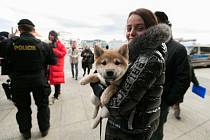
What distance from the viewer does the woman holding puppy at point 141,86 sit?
1225 mm

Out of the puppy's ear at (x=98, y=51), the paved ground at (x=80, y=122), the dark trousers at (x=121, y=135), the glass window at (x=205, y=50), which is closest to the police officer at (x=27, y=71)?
the paved ground at (x=80, y=122)

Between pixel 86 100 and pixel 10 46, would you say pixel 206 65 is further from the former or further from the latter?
pixel 10 46

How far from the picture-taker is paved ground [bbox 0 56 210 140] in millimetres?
3422

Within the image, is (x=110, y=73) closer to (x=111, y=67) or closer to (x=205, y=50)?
(x=111, y=67)

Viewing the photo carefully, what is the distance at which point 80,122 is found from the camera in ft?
13.1

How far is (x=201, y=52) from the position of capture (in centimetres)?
1364

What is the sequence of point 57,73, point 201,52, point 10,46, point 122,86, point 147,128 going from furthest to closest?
1. point 201,52
2. point 57,73
3. point 10,46
4. point 147,128
5. point 122,86

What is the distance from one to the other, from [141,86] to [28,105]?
265 cm

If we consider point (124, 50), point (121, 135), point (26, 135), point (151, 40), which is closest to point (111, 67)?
point (124, 50)

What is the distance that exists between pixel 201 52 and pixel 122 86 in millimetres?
14364

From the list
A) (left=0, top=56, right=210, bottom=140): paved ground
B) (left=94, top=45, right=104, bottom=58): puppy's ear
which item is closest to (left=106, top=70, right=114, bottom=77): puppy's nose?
(left=94, top=45, right=104, bottom=58): puppy's ear

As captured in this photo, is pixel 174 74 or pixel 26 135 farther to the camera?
pixel 26 135

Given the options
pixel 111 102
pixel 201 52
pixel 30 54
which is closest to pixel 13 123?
pixel 30 54

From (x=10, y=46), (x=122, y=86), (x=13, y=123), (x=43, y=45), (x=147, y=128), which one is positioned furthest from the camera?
(x=13, y=123)
